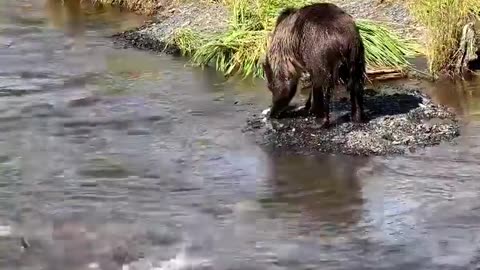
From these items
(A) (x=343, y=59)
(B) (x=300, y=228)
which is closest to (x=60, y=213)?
(B) (x=300, y=228)

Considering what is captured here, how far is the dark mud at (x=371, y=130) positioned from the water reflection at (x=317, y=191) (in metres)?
0.31

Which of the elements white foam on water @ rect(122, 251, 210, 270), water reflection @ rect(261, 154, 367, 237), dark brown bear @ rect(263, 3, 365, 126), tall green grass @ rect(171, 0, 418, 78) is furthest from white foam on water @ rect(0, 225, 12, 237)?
tall green grass @ rect(171, 0, 418, 78)

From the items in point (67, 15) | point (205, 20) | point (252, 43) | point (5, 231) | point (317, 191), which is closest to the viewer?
point (5, 231)

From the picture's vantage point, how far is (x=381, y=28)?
1193cm

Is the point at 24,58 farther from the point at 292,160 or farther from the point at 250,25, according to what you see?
the point at 292,160

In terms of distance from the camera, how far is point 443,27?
10898 mm

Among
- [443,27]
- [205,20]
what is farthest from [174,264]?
[205,20]

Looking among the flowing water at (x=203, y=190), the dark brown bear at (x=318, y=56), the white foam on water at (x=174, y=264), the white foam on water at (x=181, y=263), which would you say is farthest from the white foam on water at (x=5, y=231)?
the dark brown bear at (x=318, y=56)

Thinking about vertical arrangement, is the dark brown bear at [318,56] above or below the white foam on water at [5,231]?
above

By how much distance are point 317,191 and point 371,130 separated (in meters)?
1.62

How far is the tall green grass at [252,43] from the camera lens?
37.8 feet

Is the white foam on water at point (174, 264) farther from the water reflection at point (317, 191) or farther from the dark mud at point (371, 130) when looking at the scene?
the dark mud at point (371, 130)

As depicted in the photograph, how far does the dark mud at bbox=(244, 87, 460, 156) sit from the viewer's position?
8281 millimetres

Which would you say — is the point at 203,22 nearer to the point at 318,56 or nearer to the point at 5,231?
the point at 318,56
